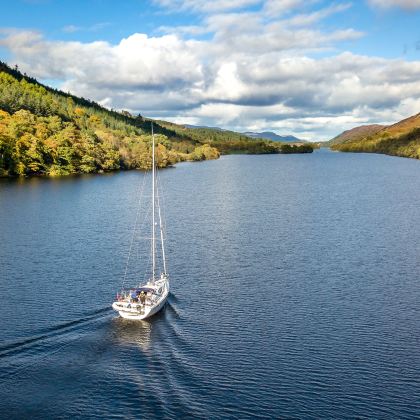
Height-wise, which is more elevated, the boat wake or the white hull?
the white hull

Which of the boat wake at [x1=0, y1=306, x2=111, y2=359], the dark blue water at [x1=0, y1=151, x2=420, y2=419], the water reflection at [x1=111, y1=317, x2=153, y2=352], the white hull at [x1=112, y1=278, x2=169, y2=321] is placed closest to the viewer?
the dark blue water at [x1=0, y1=151, x2=420, y2=419]

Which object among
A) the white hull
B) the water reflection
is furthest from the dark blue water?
the white hull

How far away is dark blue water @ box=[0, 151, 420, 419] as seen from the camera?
44.6 meters

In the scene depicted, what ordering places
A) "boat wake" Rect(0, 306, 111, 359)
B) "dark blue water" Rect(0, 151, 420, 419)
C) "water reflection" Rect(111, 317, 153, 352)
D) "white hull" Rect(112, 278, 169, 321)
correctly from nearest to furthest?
1. "dark blue water" Rect(0, 151, 420, 419)
2. "boat wake" Rect(0, 306, 111, 359)
3. "water reflection" Rect(111, 317, 153, 352)
4. "white hull" Rect(112, 278, 169, 321)

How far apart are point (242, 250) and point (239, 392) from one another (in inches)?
1871

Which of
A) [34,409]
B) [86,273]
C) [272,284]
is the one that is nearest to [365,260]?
[272,284]

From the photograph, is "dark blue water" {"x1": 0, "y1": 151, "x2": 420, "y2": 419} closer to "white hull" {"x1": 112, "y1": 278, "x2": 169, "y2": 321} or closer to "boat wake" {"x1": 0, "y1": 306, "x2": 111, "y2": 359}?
"boat wake" {"x1": 0, "y1": 306, "x2": 111, "y2": 359}

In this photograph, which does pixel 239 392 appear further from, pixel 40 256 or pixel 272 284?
pixel 40 256

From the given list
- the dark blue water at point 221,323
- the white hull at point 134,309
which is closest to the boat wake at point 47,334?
the dark blue water at point 221,323

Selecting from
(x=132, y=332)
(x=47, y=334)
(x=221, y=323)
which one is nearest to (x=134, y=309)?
(x=132, y=332)

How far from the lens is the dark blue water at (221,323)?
44.6 m

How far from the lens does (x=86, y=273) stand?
78250mm

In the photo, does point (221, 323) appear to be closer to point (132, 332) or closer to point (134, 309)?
point (134, 309)

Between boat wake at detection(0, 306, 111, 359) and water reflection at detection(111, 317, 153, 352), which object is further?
water reflection at detection(111, 317, 153, 352)
